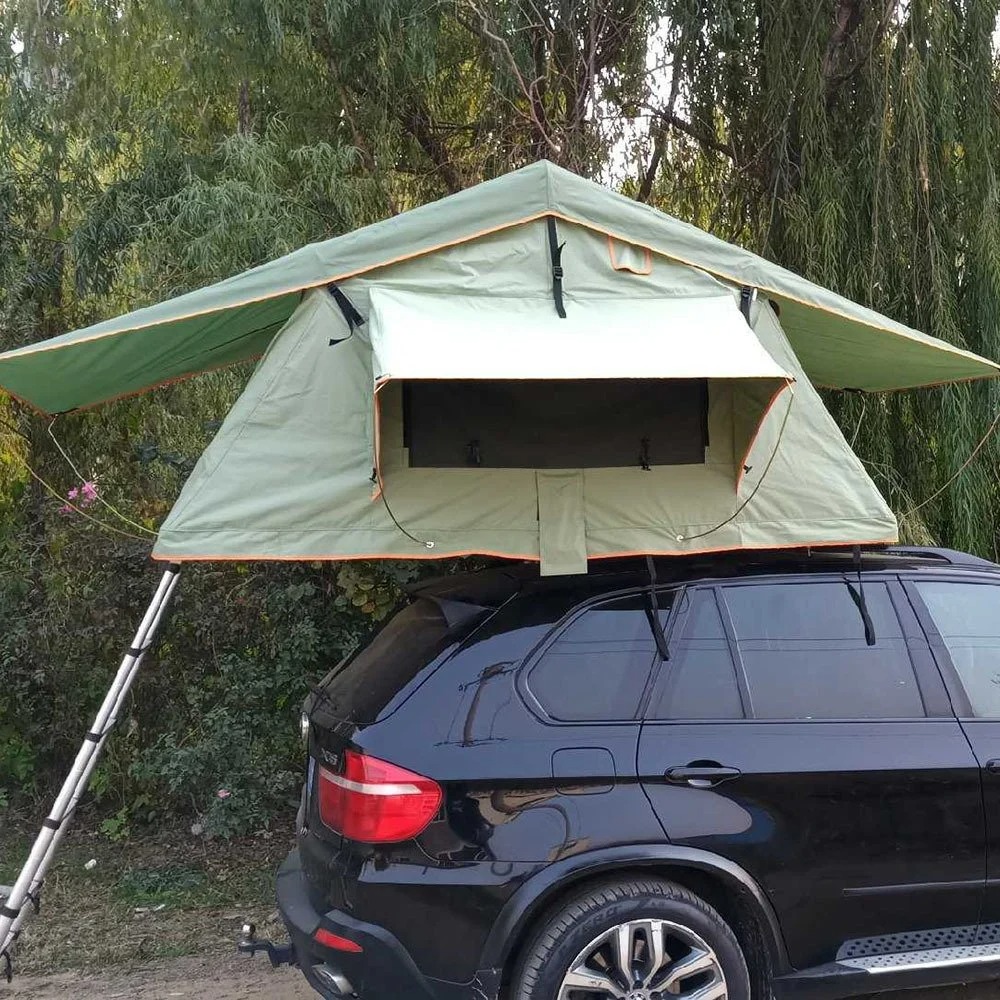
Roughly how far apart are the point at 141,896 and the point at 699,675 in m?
3.35

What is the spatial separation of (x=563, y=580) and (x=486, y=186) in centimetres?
145

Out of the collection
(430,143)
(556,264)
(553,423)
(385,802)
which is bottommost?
(385,802)

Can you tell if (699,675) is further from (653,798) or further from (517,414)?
(517,414)

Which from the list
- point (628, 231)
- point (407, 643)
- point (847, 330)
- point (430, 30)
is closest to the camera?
point (407, 643)

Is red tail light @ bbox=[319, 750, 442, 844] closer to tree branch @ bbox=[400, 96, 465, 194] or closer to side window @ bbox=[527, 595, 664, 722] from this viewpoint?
side window @ bbox=[527, 595, 664, 722]

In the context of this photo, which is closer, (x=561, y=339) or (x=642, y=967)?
(x=642, y=967)

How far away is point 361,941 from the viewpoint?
9.70 ft

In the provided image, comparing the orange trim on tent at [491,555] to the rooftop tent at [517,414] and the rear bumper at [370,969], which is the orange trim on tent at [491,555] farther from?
the rear bumper at [370,969]

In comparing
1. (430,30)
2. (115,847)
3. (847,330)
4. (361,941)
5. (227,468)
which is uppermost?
(430,30)

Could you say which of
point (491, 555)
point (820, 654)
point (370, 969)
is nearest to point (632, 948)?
point (370, 969)

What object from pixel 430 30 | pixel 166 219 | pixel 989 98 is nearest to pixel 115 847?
pixel 166 219

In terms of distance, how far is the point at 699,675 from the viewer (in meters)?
3.28

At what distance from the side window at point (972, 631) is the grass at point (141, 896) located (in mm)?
3185

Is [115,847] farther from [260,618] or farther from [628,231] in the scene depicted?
[628,231]
